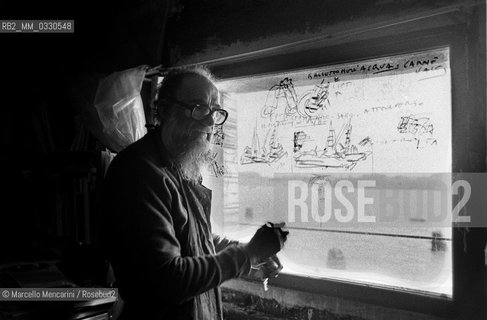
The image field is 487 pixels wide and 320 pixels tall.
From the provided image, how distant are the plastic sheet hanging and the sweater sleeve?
147 cm

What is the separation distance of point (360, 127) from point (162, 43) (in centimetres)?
201

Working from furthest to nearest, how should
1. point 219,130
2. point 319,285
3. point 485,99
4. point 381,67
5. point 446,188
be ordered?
point 219,130, point 319,285, point 381,67, point 446,188, point 485,99

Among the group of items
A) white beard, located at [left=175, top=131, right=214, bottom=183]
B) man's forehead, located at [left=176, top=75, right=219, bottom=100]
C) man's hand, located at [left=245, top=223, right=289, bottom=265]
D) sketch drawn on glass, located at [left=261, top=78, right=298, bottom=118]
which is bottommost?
man's hand, located at [left=245, top=223, right=289, bottom=265]

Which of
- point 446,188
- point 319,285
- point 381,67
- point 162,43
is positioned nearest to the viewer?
point 446,188

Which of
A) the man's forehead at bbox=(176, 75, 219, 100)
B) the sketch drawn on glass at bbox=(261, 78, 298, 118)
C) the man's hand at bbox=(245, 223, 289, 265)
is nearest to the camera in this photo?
the man's hand at bbox=(245, 223, 289, 265)

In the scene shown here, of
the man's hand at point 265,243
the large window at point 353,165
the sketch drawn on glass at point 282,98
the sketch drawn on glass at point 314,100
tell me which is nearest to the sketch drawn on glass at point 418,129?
the large window at point 353,165

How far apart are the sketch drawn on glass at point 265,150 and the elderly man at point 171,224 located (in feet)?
3.08

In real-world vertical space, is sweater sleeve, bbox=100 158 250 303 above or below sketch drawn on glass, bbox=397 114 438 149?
below

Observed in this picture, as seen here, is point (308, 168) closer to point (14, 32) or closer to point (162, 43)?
point (162, 43)

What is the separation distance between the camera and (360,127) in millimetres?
2375

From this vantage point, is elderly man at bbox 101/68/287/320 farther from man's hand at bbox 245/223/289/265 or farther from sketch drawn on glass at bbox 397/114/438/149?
sketch drawn on glass at bbox 397/114/438/149

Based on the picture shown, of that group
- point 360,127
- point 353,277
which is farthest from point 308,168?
point 353,277

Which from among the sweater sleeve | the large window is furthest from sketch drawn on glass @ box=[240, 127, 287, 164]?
the sweater sleeve

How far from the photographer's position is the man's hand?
5.34 ft
